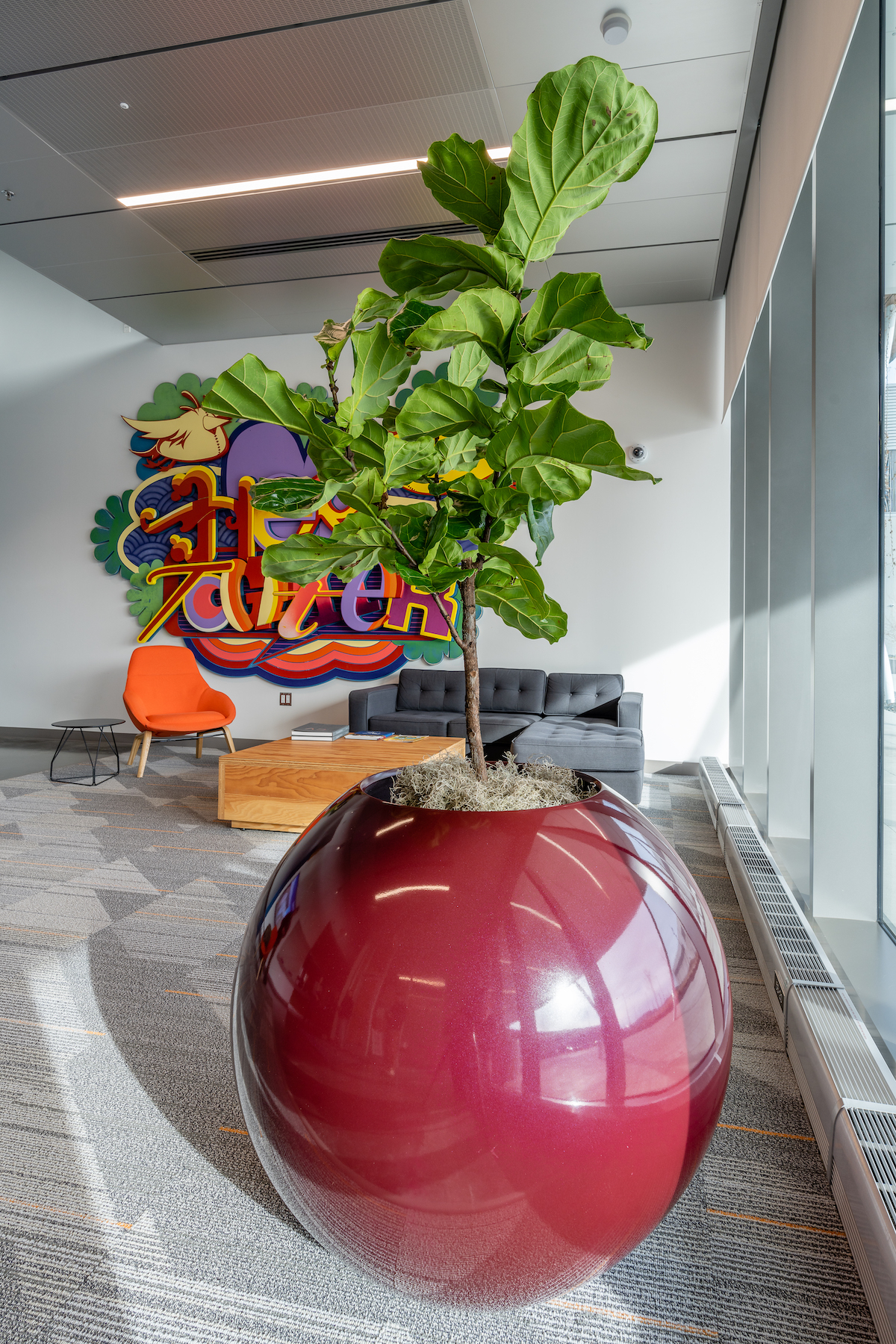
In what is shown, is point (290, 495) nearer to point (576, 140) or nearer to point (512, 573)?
point (512, 573)

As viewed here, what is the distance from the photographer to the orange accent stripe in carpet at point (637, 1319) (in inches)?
45.3

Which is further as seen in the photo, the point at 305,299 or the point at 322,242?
the point at 305,299

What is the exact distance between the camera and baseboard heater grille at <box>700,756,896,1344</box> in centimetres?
116

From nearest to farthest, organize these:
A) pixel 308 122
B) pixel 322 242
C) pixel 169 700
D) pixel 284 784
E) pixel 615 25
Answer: pixel 615 25 < pixel 308 122 < pixel 284 784 < pixel 322 242 < pixel 169 700

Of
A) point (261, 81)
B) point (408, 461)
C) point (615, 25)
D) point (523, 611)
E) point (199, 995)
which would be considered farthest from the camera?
point (261, 81)

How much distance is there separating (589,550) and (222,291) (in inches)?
126

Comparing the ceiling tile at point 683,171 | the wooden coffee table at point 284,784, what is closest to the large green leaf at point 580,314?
the wooden coffee table at point 284,784

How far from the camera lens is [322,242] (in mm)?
4809

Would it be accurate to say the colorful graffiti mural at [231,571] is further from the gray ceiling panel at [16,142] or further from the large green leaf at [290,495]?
the large green leaf at [290,495]

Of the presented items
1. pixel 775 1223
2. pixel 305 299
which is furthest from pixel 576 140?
pixel 305 299

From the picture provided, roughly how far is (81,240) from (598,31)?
336 centimetres

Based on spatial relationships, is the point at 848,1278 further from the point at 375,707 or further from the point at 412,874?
the point at 375,707

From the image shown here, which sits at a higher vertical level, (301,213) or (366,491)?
(301,213)

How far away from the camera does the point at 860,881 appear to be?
7.20ft
